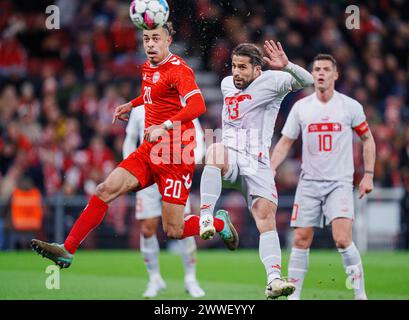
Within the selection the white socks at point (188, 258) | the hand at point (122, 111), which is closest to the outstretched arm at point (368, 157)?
the hand at point (122, 111)

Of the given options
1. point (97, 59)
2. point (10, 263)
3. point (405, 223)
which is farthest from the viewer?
point (97, 59)

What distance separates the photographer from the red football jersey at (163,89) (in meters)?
8.72

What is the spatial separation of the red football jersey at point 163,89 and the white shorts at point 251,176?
0.70 m

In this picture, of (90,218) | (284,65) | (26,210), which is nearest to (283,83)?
(284,65)

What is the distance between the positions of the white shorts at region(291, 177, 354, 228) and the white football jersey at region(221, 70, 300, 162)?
1.06 m

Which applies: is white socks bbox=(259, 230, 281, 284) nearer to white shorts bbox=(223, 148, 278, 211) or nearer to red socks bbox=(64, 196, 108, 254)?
white shorts bbox=(223, 148, 278, 211)

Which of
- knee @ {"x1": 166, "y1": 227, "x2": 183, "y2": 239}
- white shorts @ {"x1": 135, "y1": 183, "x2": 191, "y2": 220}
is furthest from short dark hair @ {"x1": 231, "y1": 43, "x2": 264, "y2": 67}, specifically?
white shorts @ {"x1": 135, "y1": 183, "x2": 191, "y2": 220}

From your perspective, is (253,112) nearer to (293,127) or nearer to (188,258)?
(293,127)

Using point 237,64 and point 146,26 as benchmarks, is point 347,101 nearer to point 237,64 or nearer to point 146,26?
point 237,64

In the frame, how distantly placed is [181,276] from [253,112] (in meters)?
5.08

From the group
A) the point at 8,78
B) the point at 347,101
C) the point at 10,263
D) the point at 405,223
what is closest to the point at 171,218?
the point at 347,101

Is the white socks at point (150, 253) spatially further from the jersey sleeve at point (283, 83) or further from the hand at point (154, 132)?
the jersey sleeve at point (283, 83)
